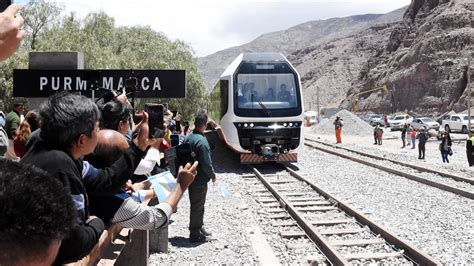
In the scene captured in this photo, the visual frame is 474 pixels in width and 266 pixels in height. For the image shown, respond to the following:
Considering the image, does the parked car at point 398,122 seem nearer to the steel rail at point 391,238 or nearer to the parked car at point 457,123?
the parked car at point 457,123

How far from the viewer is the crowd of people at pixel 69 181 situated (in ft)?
5.05

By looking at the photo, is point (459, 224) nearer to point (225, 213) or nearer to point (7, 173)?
point (225, 213)

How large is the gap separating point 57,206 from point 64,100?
1.47m

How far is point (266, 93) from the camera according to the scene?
52.8 ft

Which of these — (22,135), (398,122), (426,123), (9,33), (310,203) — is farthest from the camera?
(398,122)

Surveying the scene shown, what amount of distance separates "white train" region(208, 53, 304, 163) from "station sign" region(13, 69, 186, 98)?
958 centimetres

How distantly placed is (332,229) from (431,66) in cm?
8335

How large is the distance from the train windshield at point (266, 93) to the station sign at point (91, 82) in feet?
31.7

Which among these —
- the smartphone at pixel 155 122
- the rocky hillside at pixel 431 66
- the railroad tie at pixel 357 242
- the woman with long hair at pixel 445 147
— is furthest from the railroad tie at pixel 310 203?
the rocky hillside at pixel 431 66

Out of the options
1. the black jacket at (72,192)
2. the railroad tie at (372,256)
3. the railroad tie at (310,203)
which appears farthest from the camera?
the railroad tie at (310,203)

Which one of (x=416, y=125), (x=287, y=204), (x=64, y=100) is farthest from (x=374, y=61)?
(x=64, y=100)

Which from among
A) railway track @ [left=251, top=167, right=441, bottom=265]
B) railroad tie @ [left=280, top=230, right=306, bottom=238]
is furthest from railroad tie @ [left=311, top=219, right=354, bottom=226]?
railroad tie @ [left=280, top=230, right=306, bottom=238]

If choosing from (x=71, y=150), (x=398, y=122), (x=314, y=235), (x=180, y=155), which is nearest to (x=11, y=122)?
(x=180, y=155)

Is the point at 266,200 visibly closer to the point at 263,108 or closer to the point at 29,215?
the point at 263,108
